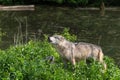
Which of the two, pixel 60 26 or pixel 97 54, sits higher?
pixel 97 54

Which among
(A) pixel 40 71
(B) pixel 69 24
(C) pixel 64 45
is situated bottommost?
(B) pixel 69 24

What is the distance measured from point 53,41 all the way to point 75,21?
60.7 ft

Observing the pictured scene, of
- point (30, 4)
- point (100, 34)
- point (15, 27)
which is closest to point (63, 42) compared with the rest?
point (100, 34)

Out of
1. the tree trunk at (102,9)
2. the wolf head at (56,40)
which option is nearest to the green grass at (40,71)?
the wolf head at (56,40)

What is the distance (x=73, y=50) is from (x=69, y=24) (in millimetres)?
16749

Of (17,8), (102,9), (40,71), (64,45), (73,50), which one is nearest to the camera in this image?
(40,71)

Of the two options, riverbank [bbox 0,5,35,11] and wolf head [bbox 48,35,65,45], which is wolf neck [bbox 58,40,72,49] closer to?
wolf head [bbox 48,35,65,45]

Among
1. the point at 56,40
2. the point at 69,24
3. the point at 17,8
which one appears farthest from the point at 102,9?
the point at 56,40

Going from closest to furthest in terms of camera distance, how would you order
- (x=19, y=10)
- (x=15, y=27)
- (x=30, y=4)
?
(x=15, y=27) → (x=19, y=10) → (x=30, y=4)

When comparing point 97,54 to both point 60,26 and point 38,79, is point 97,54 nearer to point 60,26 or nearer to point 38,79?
point 38,79

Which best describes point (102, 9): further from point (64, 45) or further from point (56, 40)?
point (56, 40)

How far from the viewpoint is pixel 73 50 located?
11281 millimetres

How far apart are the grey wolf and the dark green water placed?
612 centimetres

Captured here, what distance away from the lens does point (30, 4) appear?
38.9 meters
